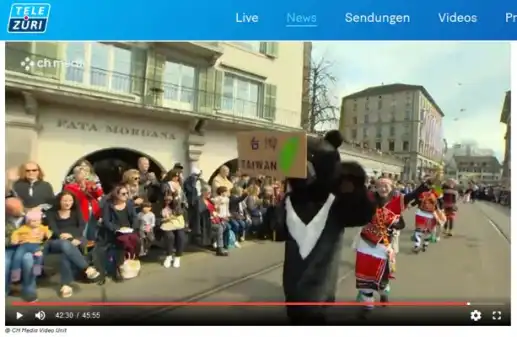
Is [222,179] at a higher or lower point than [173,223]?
higher

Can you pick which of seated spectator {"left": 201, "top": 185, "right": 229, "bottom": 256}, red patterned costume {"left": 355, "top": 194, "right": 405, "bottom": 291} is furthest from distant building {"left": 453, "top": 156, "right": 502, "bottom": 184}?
seated spectator {"left": 201, "top": 185, "right": 229, "bottom": 256}

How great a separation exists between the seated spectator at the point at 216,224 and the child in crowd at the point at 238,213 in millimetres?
53

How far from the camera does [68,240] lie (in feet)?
7.74

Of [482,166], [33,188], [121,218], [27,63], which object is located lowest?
[121,218]

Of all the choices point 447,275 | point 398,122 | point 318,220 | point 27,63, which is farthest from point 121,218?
point 447,275

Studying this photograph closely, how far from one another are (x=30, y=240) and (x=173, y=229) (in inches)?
25.7

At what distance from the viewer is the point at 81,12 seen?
88.3 inches

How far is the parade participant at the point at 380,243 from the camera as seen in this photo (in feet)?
7.56

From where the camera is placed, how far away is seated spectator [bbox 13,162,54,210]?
228 cm

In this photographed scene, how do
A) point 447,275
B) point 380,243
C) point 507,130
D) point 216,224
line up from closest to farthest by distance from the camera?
point 507,130, point 447,275, point 380,243, point 216,224

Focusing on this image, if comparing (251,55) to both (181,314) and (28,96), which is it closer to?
(28,96)

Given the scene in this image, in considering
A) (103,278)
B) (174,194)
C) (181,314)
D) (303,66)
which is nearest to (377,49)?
(303,66)

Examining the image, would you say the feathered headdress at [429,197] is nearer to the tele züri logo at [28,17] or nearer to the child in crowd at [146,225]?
the child in crowd at [146,225]

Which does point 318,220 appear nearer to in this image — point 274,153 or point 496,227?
point 274,153
